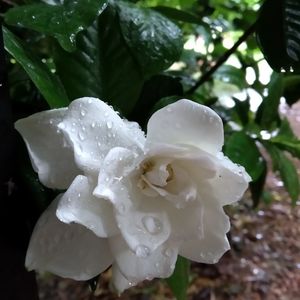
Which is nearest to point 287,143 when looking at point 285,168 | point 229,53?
point 285,168

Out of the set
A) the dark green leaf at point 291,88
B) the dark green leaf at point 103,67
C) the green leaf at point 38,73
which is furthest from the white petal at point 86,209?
the dark green leaf at point 291,88

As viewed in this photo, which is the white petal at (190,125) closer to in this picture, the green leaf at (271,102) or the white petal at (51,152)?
the white petal at (51,152)

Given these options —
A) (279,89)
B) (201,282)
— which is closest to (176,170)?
(279,89)

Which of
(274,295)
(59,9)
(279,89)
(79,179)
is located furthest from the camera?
(274,295)

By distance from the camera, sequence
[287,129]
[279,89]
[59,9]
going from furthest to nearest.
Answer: [287,129] < [279,89] < [59,9]

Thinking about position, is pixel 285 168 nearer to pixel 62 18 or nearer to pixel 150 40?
pixel 150 40

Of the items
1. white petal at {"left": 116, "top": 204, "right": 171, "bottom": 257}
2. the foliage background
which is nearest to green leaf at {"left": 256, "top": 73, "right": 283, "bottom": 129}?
the foliage background

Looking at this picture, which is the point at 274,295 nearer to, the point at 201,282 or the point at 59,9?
the point at 201,282
